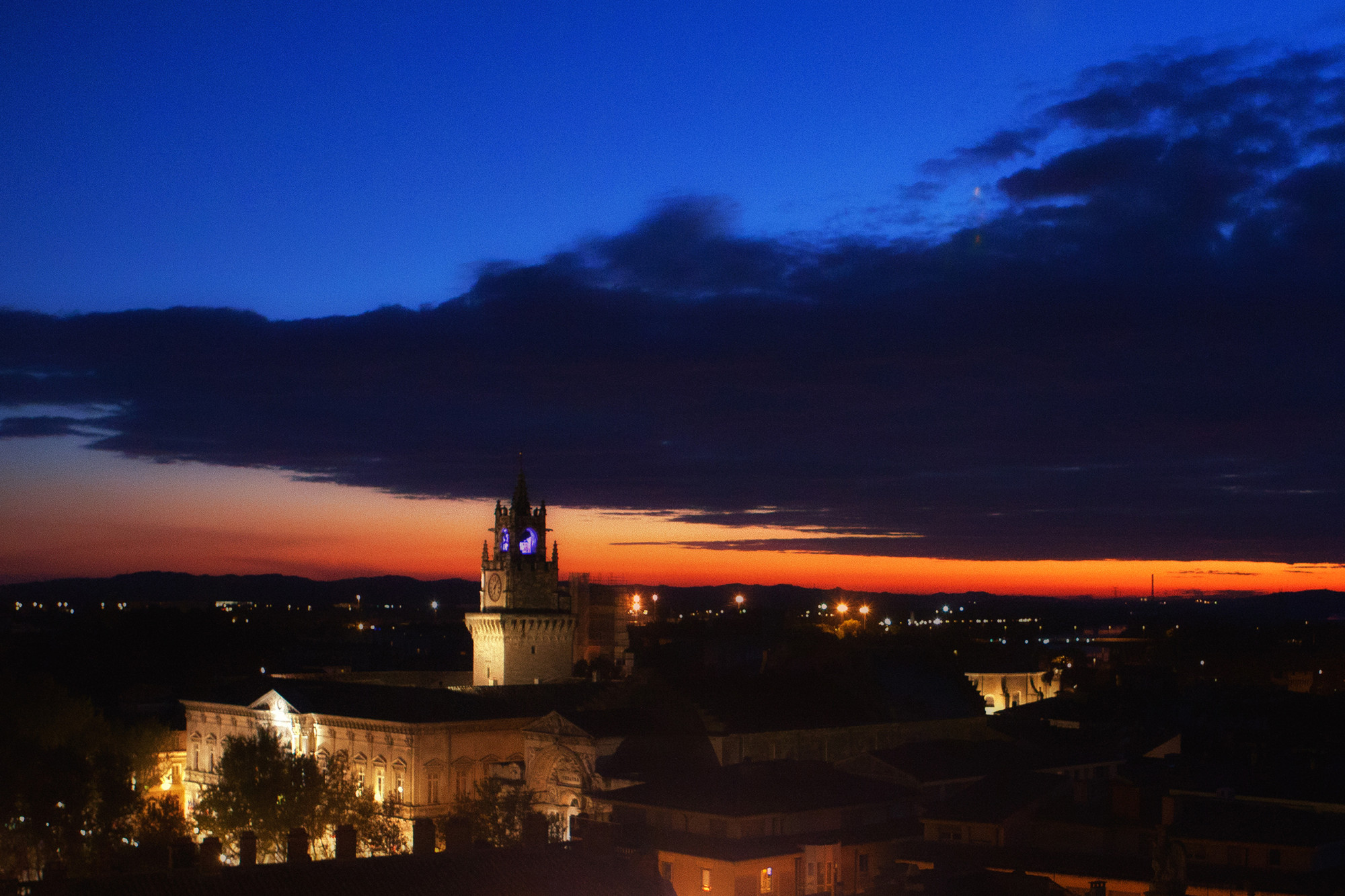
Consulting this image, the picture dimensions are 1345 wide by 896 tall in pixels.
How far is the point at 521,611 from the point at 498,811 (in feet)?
128

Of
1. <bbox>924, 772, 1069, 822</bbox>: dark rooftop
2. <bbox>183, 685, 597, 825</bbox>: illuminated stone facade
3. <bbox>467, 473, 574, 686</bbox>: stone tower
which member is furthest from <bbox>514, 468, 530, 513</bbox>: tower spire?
<bbox>924, 772, 1069, 822</bbox>: dark rooftop

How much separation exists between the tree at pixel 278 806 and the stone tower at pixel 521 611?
32.6 metres

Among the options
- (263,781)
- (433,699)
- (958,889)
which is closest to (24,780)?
(263,781)

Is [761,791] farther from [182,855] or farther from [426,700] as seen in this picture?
[182,855]

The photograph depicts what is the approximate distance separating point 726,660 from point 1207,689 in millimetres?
54398

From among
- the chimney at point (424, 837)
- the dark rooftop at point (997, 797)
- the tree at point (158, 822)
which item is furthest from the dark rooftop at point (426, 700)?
the chimney at point (424, 837)

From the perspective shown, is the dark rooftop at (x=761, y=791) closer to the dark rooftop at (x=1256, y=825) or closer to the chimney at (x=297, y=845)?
the dark rooftop at (x=1256, y=825)

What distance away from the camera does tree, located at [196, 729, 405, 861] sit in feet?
233

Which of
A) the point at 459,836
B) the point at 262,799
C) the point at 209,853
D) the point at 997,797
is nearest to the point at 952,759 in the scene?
the point at 997,797

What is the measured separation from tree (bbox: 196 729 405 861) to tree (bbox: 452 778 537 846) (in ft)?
14.9

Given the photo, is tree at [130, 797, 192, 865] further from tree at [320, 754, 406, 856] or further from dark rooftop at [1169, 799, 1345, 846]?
dark rooftop at [1169, 799, 1345, 846]

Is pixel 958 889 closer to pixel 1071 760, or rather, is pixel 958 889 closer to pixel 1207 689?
pixel 1071 760

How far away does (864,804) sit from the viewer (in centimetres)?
6988

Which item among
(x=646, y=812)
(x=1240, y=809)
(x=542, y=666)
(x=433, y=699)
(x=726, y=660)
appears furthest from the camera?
(x=726, y=660)
